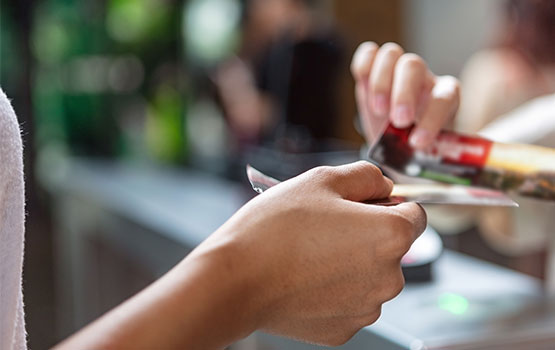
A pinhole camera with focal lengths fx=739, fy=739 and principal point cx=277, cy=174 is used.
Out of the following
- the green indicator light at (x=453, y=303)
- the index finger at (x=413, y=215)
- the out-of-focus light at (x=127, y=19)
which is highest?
the index finger at (x=413, y=215)

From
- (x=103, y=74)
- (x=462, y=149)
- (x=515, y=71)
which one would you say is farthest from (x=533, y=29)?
(x=103, y=74)

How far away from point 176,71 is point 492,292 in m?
2.14

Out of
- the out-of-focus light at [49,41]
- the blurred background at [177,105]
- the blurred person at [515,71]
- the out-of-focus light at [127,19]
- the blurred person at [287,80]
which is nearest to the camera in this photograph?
the blurred person at [515,71]

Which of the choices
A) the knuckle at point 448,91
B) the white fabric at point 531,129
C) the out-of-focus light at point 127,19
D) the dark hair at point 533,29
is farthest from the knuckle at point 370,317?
the out-of-focus light at point 127,19

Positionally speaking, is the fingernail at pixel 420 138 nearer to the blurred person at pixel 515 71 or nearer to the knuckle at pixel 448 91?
the knuckle at pixel 448 91

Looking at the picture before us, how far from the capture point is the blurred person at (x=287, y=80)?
1.92 metres

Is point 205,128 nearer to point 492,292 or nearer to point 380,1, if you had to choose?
point 380,1

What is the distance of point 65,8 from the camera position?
10.8 ft

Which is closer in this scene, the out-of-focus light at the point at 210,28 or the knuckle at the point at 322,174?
the knuckle at the point at 322,174

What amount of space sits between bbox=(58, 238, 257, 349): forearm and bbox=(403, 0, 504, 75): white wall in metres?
3.11

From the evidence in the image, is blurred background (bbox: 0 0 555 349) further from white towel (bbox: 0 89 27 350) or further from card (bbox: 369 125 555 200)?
white towel (bbox: 0 89 27 350)

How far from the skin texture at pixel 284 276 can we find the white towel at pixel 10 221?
0.07 metres

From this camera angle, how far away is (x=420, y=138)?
703mm

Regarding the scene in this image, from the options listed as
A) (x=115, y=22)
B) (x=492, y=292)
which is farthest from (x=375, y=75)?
(x=115, y=22)
